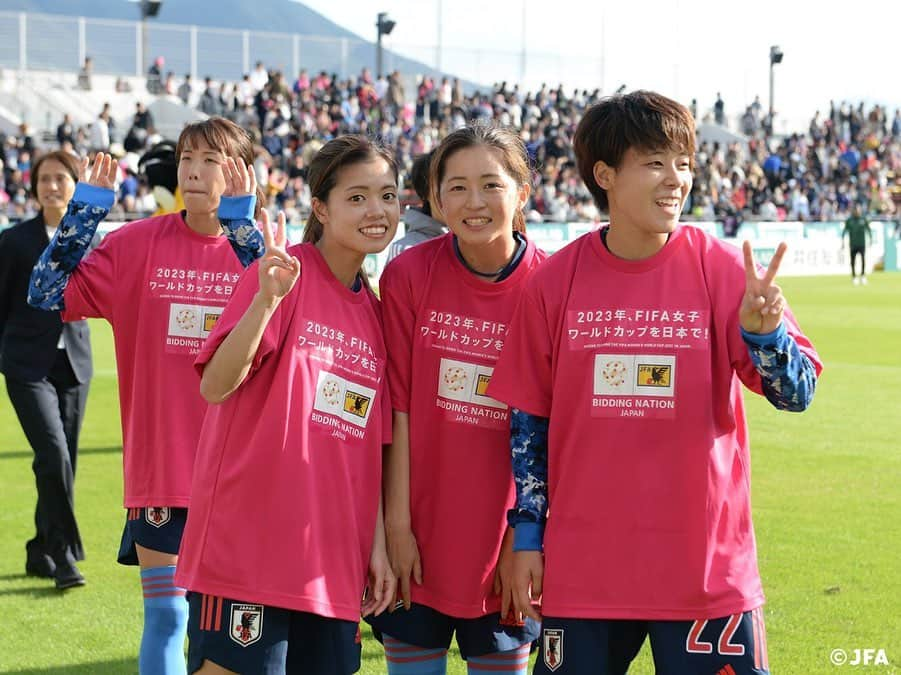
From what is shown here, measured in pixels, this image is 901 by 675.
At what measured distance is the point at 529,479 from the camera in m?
3.33

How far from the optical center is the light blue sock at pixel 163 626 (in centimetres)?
432

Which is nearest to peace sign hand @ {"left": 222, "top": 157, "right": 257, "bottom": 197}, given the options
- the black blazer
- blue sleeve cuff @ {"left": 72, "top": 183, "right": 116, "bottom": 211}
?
blue sleeve cuff @ {"left": 72, "top": 183, "right": 116, "bottom": 211}

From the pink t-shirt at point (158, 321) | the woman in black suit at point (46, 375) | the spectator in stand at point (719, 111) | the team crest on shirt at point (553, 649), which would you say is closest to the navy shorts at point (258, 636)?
the team crest on shirt at point (553, 649)

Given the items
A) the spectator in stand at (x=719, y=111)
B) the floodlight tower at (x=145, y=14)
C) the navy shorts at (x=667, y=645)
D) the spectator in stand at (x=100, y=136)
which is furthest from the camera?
the spectator in stand at (x=719, y=111)

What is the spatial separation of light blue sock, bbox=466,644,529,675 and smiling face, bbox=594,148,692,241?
136cm

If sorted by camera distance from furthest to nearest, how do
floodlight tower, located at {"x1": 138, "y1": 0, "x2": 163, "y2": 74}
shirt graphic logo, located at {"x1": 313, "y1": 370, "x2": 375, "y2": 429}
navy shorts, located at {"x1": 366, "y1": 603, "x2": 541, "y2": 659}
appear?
floodlight tower, located at {"x1": 138, "y1": 0, "x2": 163, "y2": 74} → navy shorts, located at {"x1": 366, "y1": 603, "x2": 541, "y2": 659} → shirt graphic logo, located at {"x1": 313, "y1": 370, "x2": 375, "y2": 429}

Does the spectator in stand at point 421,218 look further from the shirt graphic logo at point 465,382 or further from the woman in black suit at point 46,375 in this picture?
the shirt graphic logo at point 465,382

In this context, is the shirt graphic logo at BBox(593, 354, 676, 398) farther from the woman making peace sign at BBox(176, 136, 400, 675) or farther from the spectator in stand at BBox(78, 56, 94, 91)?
the spectator in stand at BBox(78, 56, 94, 91)

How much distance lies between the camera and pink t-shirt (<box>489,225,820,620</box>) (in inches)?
124

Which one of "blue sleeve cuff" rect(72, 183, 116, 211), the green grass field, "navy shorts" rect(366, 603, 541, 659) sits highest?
"blue sleeve cuff" rect(72, 183, 116, 211)

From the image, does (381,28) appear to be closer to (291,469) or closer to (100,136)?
(100,136)

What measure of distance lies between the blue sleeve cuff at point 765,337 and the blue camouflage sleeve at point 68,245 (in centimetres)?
253

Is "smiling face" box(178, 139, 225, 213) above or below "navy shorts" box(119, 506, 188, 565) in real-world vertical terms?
above

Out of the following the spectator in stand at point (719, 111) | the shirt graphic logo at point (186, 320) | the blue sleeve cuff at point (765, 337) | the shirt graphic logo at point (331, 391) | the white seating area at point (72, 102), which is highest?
the spectator in stand at point (719, 111)
